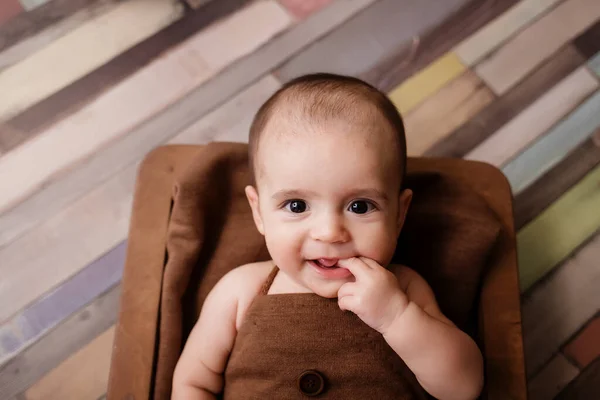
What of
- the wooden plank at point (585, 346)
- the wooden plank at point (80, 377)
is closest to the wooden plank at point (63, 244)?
the wooden plank at point (80, 377)

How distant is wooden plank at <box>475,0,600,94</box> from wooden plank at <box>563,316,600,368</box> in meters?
0.54

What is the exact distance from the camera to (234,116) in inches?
49.6

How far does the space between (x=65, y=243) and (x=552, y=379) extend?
98cm

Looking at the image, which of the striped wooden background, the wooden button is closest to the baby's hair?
the wooden button

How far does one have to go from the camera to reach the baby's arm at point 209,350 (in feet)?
2.65

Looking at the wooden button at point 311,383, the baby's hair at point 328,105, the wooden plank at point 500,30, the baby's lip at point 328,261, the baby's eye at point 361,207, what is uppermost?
the wooden plank at point 500,30

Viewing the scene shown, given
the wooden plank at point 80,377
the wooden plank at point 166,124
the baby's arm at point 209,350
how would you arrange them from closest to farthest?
the baby's arm at point 209,350, the wooden plank at point 80,377, the wooden plank at point 166,124

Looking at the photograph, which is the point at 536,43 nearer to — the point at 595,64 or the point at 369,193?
the point at 595,64

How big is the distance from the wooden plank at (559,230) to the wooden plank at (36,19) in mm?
1096

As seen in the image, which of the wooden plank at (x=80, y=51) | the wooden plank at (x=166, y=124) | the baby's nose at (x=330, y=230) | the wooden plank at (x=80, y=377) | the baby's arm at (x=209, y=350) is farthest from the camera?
the wooden plank at (x=80, y=51)

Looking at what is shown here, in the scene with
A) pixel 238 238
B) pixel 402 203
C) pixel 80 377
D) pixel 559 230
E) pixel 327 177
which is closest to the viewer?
pixel 327 177

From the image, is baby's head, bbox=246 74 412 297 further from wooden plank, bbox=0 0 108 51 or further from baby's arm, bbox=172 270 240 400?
wooden plank, bbox=0 0 108 51

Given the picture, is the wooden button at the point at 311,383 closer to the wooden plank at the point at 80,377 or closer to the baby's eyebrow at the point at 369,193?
the baby's eyebrow at the point at 369,193

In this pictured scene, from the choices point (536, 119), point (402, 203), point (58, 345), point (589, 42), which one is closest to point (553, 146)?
point (536, 119)
